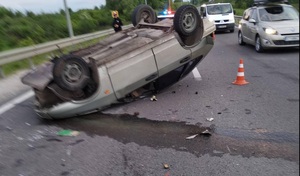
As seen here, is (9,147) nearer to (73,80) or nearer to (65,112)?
(65,112)

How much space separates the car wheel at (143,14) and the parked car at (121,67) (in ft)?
2.77

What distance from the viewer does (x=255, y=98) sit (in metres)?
5.85

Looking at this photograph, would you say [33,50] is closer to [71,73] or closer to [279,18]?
[71,73]

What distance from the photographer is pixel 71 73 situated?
5211 millimetres

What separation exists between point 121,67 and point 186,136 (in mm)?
1786

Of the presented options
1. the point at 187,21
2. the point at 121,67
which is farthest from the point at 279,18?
the point at 187,21

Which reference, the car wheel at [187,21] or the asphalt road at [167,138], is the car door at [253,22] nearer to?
the asphalt road at [167,138]

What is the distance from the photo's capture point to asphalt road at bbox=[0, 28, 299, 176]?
351 centimetres

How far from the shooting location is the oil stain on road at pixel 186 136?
3.80 metres

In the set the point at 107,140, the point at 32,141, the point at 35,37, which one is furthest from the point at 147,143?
the point at 35,37

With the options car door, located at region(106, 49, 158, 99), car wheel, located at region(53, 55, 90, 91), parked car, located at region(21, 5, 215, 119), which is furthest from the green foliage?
car wheel, located at region(53, 55, 90, 91)

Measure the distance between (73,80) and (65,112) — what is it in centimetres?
53

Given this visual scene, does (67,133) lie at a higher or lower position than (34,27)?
lower

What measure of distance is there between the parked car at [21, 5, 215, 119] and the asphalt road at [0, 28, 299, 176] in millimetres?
276
